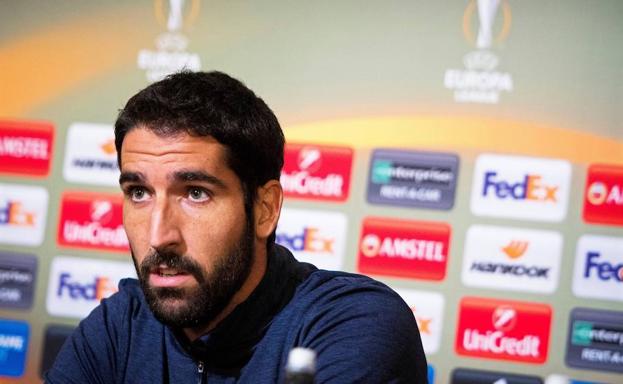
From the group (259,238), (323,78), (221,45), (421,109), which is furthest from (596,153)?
(259,238)

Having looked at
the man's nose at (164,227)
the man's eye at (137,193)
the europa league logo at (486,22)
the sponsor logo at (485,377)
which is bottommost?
the sponsor logo at (485,377)

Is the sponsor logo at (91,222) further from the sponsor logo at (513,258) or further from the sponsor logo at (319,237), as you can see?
the sponsor logo at (513,258)

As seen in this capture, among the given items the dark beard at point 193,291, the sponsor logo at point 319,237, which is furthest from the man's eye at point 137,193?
the sponsor logo at point 319,237

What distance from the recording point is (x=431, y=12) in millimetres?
3562

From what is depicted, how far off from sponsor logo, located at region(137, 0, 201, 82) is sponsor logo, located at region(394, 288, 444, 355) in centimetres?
126

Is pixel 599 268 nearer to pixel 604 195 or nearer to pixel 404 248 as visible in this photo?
pixel 604 195

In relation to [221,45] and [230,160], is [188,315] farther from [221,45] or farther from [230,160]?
[221,45]

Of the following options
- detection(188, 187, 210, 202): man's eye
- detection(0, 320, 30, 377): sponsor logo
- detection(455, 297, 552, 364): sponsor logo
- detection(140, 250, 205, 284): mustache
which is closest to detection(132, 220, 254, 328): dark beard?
detection(140, 250, 205, 284): mustache

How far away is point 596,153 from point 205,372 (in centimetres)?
213

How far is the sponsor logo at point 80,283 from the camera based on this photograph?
373cm

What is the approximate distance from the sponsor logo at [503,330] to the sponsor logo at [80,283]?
133 cm

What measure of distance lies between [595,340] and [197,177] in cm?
220

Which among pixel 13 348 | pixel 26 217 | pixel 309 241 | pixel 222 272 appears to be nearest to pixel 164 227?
pixel 222 272

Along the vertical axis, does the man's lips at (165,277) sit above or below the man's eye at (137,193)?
below
